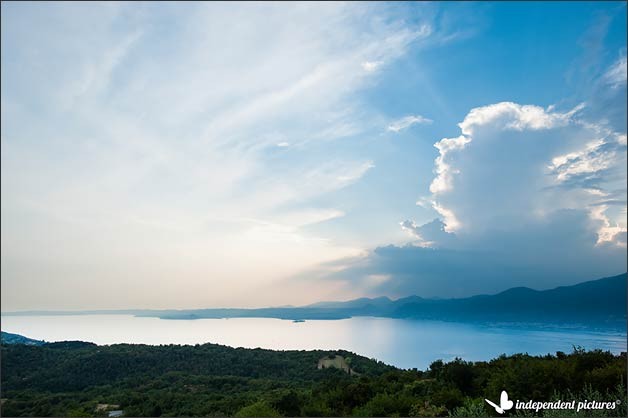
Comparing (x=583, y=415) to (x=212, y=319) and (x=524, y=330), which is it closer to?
(x=524, y=330)

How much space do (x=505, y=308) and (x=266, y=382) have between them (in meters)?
24.1

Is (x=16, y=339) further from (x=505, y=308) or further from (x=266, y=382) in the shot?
(x=505, y=308)

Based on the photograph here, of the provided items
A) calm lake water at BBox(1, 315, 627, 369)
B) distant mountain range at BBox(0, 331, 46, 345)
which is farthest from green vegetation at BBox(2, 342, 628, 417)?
distant mountain range at BBox(0, 331, 46, 345)

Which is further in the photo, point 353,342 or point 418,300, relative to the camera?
Answer: point 418,300

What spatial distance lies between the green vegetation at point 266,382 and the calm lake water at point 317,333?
4.74 ft

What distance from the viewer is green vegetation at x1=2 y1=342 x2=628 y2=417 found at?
277 inches

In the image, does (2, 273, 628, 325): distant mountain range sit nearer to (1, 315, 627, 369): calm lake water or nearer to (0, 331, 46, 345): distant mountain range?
(1, 315, 627, 369): calm lake water

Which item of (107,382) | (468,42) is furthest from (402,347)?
(107,382)

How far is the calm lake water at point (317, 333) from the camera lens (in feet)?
73.9

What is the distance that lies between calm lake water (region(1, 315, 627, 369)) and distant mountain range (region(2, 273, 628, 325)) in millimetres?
1324

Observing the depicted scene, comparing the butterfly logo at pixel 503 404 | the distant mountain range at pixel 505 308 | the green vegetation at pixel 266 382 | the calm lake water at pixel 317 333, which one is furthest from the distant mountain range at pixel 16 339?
the butterfly logo at pixel 503 404

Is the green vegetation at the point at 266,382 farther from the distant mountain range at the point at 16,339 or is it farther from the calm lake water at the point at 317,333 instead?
the distant mountain range at the point at 16,339

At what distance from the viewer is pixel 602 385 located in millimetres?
6805

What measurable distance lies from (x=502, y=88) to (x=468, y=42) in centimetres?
172
